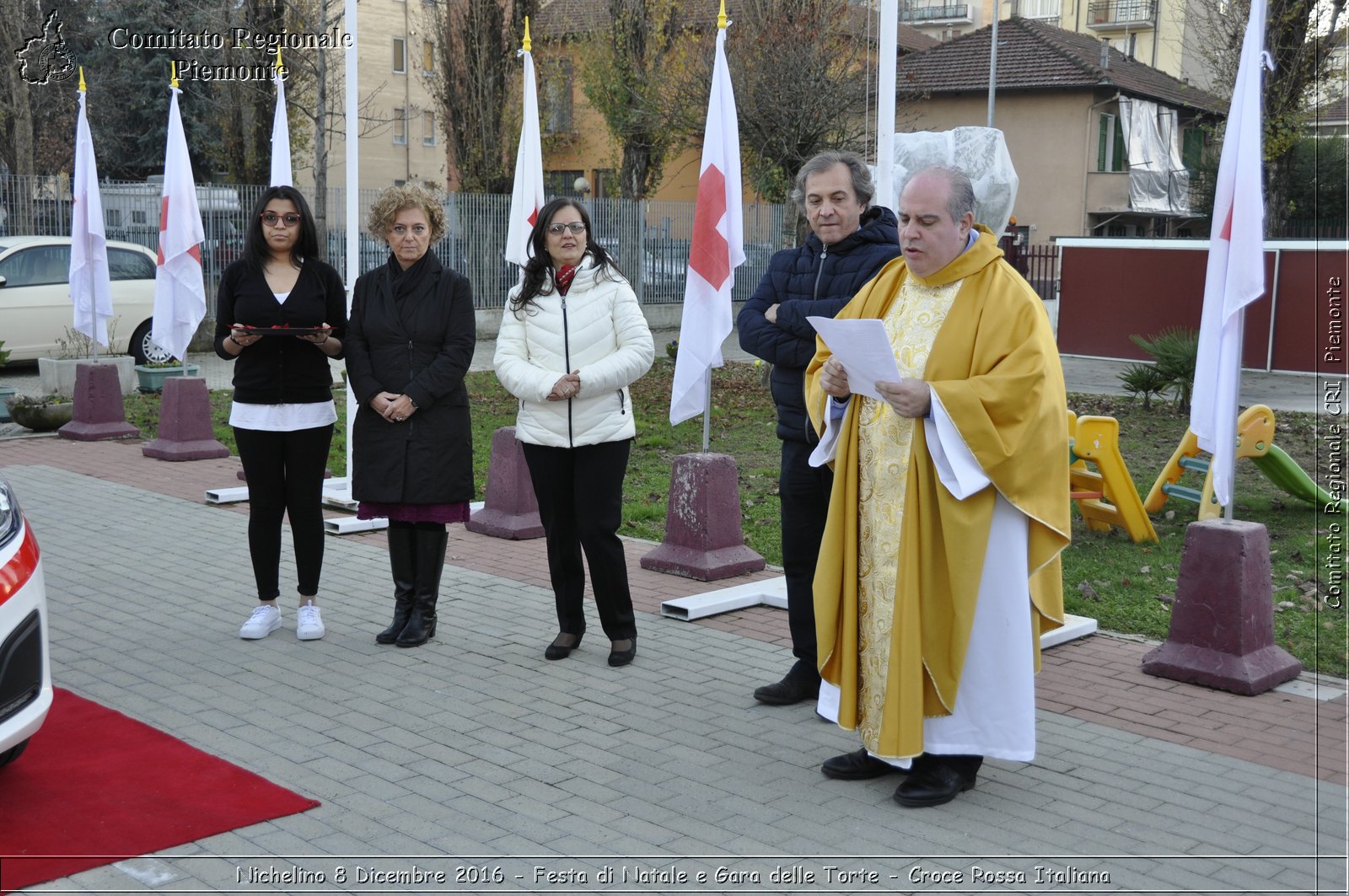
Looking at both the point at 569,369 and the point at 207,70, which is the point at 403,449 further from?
the point at 207,70

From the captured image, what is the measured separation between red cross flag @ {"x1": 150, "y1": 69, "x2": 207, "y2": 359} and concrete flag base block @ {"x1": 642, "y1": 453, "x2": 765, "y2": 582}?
5.66 metres

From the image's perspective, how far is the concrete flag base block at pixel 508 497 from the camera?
28.6 ft

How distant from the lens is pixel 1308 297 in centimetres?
1781

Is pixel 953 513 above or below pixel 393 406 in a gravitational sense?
below

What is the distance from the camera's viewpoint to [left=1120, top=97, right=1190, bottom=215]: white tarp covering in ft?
133

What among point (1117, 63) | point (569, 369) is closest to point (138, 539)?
point (569, 369)

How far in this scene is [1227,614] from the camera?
572 cm

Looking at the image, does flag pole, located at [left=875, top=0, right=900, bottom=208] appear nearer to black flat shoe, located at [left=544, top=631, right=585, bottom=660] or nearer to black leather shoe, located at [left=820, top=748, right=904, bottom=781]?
black flat shoe, located at [left=544, top=631, right=585, bottom=660]

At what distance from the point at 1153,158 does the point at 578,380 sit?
40250mm

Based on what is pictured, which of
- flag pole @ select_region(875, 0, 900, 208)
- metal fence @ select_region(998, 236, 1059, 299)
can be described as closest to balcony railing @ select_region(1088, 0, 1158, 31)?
metal fence @ select_region(998, 236, 1059, 299)

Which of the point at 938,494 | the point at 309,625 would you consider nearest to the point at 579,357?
the point at 309,625

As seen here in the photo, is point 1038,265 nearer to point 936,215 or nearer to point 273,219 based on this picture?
point 273,219

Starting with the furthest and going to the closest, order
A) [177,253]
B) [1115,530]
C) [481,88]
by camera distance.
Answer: [481,88] < [177,253] < [1115,530]

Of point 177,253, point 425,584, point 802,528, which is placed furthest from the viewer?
point 177,253
